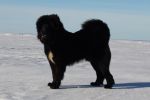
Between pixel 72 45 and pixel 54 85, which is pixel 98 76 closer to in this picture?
pixel 72 45

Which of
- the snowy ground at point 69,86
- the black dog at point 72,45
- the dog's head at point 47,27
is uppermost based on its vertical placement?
the dog's head at point 47,27

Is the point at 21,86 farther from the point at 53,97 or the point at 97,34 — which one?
the point at 97,34

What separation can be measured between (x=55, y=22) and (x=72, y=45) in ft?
2.33

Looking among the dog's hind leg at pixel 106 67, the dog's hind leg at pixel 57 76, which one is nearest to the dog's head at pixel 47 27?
the dog's hind leg at pixel 57 76

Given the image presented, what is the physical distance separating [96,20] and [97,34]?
0.34 m

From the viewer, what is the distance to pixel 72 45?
9.23m

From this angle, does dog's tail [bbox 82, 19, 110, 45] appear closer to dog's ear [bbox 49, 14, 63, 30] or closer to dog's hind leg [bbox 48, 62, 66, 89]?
dog's ear [bbox 49, 14, 63, 30]

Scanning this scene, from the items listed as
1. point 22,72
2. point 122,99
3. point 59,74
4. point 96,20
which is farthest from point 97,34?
point 22,72

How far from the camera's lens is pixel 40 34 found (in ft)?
29.0

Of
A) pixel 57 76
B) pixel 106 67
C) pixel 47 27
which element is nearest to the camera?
pixel 47 27

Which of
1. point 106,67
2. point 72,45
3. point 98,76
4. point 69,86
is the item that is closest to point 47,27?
point 72,45

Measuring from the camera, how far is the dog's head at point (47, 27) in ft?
28.8

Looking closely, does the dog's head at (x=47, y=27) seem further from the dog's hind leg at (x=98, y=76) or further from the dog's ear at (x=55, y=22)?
the dog's hind leg at (x=98, y=76)

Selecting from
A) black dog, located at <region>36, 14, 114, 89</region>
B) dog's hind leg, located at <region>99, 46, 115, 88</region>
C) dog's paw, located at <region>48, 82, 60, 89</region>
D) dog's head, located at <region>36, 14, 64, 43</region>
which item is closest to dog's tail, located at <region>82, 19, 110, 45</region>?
black dog, located at <region>36, 14, 114, 89</region>
